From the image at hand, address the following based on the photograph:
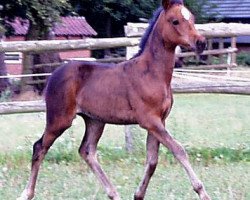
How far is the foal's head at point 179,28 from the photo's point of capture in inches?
234

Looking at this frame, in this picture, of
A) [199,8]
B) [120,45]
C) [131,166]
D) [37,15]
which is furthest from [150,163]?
[199,8]

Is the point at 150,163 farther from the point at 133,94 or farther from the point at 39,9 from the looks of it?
the point at 39,9

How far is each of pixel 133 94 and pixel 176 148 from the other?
2.24 ft

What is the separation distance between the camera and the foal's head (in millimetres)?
5938

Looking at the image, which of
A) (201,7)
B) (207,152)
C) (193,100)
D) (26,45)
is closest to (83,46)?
(26,45)

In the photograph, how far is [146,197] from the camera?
695 centimetres

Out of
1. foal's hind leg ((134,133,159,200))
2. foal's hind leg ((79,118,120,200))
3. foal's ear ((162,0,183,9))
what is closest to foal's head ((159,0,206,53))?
foal's ear ((162,0,183,9))

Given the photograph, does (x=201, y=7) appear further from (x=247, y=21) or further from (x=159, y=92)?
(x=159, y=92)

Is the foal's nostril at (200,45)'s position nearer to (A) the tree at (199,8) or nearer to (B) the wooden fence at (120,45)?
(B) the wooden fence at (120,45)

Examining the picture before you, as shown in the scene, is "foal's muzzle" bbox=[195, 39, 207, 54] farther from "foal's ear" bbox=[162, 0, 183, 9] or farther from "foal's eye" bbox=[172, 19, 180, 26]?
"foal's ear" bbox=[162, 0, 183, 9]

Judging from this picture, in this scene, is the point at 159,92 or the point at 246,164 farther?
the point at 246,164

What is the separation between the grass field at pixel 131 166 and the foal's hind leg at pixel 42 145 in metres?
0.27

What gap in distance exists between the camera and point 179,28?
6.04m

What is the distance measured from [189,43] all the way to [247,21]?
32969 mm
